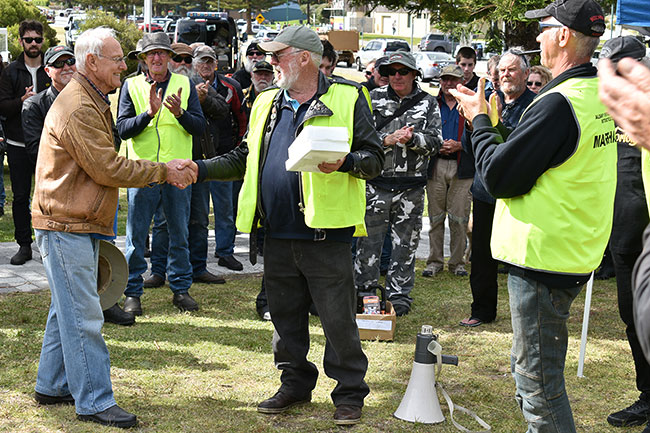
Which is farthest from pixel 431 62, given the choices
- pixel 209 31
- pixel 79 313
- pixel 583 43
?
pixel 583 43

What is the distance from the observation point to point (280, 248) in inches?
186

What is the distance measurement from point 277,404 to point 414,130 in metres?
3.31

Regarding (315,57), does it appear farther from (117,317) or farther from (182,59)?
(182,59)

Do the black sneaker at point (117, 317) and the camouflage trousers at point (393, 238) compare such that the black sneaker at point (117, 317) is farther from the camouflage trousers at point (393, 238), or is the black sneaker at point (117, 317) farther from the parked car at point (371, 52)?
the parked car at point (371, 52)

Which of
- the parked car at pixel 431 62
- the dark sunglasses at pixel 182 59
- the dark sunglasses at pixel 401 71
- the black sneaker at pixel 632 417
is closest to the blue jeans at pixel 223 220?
the dark sunglasses at pixel 182 59

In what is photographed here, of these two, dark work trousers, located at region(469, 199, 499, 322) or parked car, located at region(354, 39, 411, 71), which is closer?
dark work trousers, located at region(469, 199, 499, 322)

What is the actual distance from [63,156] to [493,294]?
4136 millimetres

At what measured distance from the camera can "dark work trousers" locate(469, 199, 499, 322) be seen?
703 cm

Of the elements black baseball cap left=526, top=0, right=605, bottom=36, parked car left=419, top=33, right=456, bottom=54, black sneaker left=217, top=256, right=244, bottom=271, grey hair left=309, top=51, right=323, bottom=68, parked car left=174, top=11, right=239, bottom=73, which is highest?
parked car left=419, top=33, right=456, bottom=54

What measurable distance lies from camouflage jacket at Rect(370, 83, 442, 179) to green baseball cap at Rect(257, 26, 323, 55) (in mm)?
2613

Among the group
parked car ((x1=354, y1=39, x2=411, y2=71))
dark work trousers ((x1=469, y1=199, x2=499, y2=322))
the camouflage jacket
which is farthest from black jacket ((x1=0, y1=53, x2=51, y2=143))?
parked car ((x1=354, y1=39, x2=411, y2=71))

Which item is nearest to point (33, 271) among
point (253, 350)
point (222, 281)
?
point (222, 281)

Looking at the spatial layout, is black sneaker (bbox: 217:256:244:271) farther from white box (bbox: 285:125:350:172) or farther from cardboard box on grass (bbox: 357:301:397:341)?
white box (bbox: 285:125:350:172)

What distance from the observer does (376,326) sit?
646cm
